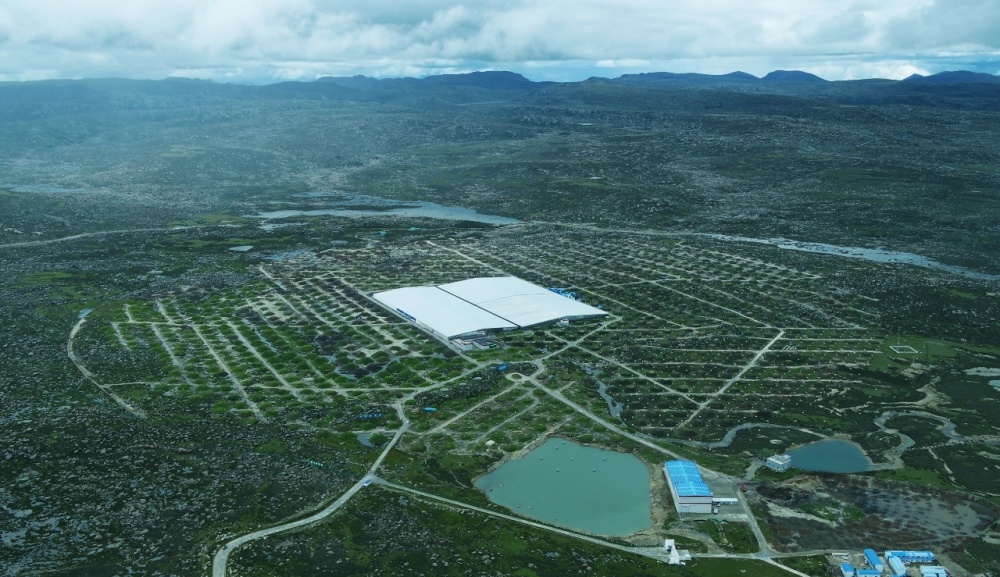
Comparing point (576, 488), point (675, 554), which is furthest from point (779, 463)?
point (576, 488)

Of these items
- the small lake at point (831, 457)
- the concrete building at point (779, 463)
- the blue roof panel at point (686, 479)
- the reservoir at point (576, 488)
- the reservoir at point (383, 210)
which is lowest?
the reservoir at point (383, 210)

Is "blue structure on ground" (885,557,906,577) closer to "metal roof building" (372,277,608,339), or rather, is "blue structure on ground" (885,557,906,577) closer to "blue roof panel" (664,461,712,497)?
"blue roof panel" (664,461,712,497)

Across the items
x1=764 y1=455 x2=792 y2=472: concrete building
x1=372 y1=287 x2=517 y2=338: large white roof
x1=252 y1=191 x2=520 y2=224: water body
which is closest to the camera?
x1=764 y1=455 x2=792 y2=472: concrete building

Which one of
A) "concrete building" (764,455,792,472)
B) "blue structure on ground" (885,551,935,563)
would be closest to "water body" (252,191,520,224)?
"concrete building" (764,455,792,472)

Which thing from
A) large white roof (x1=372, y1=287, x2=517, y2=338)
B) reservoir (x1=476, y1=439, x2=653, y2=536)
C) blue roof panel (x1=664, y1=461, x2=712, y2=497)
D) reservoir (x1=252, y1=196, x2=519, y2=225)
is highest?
blue roof panel (x1=664, y1=461, x2=712, y2=497)

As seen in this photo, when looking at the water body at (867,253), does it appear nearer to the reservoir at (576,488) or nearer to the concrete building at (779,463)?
the concrete building at (779,463)

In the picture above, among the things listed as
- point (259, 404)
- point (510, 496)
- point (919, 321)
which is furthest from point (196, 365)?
point (919, 321)

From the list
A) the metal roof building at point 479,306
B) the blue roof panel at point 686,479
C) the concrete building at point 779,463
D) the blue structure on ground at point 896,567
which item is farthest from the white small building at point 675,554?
the metal roof building at point 479,306
